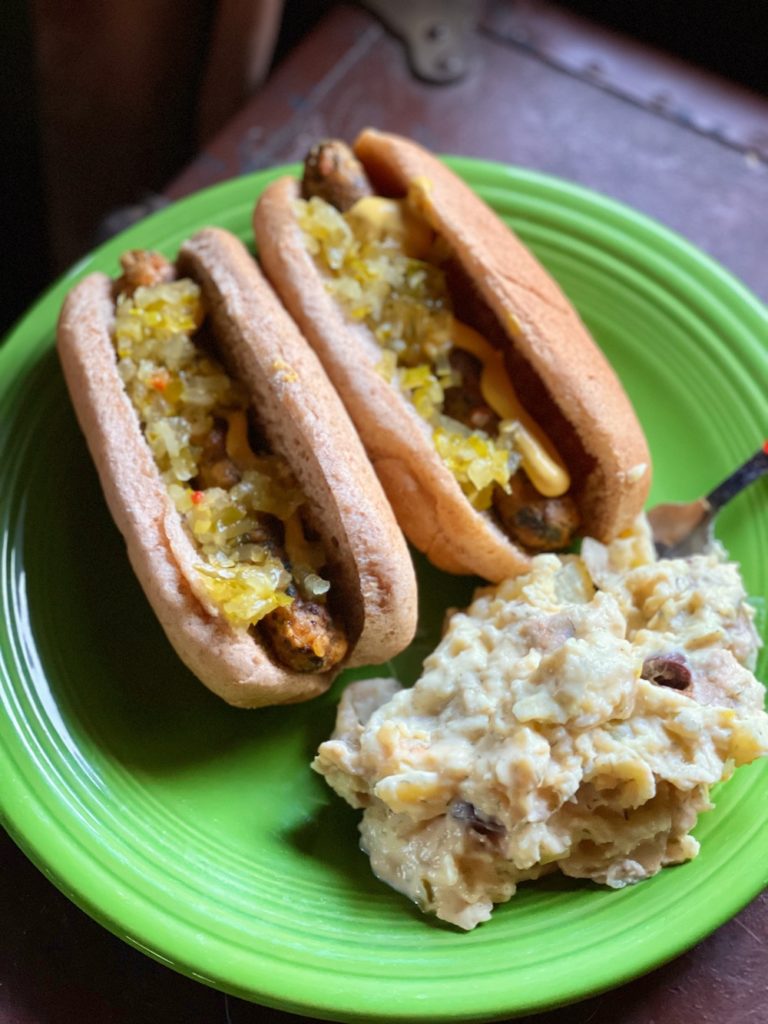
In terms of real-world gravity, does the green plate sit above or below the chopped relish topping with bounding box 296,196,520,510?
below

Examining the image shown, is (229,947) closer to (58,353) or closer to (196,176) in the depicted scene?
(58,353)

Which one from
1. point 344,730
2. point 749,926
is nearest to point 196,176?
point 344,730

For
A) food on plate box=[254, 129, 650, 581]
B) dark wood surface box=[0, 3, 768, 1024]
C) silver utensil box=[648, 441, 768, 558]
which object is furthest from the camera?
dark wood surface box=[0, 3, 768, 1024]

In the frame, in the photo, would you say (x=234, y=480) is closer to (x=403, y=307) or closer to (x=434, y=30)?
(x=403, y=307)

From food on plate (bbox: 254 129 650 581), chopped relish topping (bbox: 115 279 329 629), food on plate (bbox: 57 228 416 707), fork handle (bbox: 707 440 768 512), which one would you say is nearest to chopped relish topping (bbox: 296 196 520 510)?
food on plate (bbox: 254 129 650 581)

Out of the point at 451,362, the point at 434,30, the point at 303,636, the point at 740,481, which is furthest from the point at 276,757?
the point at 434,30

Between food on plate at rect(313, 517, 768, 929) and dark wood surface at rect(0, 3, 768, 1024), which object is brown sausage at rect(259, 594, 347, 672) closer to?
food on plate at rect(313, 517, 768, 929)
